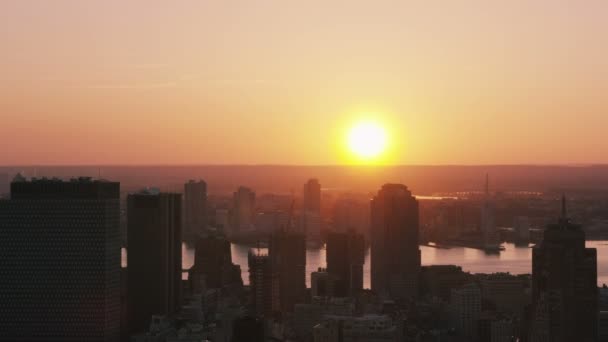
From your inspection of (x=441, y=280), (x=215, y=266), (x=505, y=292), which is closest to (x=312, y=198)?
(x=215, y=266)

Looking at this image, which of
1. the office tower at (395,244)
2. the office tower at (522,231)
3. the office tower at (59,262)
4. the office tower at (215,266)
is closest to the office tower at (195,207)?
the office tower at (395,244)

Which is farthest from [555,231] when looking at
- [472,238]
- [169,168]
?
[169,168]

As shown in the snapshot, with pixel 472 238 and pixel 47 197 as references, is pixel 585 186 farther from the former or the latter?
pixel 47 197

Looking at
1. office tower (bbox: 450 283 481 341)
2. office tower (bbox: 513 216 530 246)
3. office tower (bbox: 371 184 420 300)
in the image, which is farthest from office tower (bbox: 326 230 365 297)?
office tower (bbox: 513 216 530 246)

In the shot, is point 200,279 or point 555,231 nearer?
point 555,231

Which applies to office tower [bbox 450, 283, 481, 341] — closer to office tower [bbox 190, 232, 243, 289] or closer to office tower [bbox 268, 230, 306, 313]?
office tower [bbox 268, 230, 306, 313]

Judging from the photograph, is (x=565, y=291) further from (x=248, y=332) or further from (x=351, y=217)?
(x=351, y=217)

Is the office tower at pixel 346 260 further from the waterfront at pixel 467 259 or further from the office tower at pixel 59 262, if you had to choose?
the office tower at pixel 59 262
